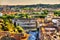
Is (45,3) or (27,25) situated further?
(45,3)

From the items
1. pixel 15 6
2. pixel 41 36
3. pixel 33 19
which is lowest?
pixel 41 36

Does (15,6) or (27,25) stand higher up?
(15,6)

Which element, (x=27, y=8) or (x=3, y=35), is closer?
(x=3, y=35)

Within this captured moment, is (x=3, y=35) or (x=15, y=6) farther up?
(x=15, y=6)

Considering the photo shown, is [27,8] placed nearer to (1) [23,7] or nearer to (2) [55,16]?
(1) [23,7]

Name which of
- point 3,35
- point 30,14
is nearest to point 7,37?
point 3,35

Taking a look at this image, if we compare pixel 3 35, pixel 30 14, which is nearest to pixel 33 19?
pixel 30 14

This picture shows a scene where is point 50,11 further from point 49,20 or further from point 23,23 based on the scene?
point 23,23

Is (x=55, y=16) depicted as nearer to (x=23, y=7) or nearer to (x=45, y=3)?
(x=45, y=3)
